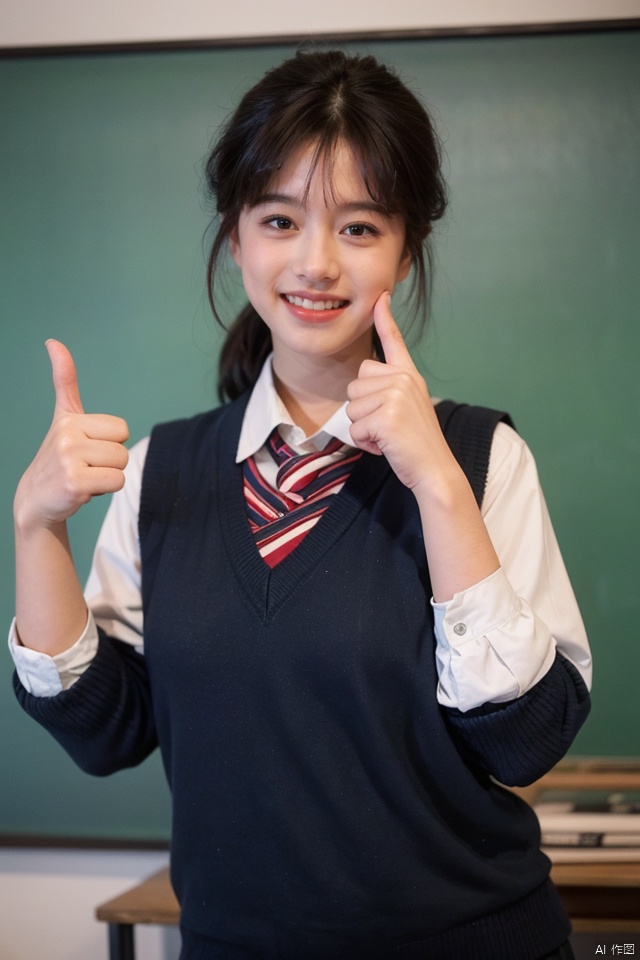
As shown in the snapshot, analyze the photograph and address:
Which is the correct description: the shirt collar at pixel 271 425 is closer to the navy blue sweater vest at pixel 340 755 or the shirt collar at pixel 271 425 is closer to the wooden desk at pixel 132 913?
the navy blue sweater vest at pixel 340 755

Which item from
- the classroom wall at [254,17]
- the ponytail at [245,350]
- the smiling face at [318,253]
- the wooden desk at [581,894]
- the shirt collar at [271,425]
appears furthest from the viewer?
the classroom wall at [254,17]

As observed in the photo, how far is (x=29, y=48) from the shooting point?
6.22 feet

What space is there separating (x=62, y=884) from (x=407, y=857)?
121 cm

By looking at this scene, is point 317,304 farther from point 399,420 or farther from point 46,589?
point 46,589

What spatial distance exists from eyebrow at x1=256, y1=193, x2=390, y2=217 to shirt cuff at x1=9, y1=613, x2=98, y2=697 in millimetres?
533

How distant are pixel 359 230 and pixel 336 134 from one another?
108 mm

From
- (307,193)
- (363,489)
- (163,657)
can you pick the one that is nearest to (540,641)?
(363,489)

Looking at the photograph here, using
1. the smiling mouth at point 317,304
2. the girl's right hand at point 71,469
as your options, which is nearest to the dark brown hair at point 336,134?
the smiling mouth at point 317,304

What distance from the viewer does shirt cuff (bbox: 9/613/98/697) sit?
3.63 ft

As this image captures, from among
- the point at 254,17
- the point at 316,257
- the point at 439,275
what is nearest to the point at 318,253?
the point at 316,257

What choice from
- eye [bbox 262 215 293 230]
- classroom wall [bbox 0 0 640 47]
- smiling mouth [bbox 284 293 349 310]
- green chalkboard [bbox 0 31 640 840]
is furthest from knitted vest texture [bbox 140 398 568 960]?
classroom wall [bbox 0 0 640 47]

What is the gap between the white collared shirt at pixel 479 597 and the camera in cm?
97

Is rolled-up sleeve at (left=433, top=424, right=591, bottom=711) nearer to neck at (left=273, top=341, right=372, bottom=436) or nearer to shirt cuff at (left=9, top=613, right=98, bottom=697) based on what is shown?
neck at (left=273, top=341, right=372, bottom=436)

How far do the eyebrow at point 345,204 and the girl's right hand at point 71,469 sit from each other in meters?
0.31
